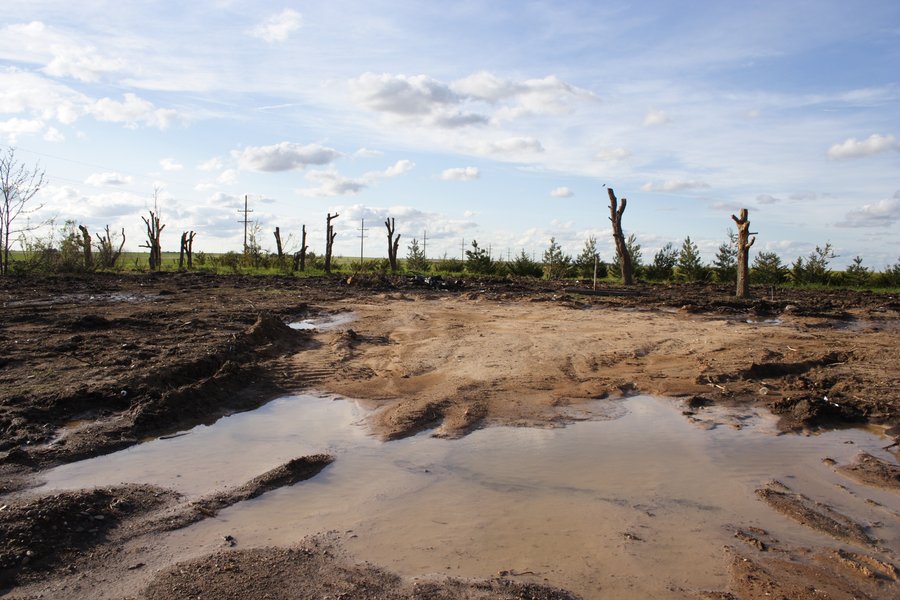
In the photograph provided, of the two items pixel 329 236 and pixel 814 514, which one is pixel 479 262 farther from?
pixel 814 514

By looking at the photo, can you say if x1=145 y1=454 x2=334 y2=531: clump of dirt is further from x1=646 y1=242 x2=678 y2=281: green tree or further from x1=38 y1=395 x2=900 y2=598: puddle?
x1=646 y1=242 x2=678 y2=281: green tree

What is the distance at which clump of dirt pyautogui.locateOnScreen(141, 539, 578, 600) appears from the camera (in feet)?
10.6

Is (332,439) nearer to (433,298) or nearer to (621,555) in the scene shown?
(621,555)

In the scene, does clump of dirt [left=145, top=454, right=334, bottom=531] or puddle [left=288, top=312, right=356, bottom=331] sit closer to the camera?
clump of dirt [left=145, top=454, right=334, bottom=531]

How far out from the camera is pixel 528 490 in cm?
488

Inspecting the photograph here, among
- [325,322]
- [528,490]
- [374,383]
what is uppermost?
[325,322]

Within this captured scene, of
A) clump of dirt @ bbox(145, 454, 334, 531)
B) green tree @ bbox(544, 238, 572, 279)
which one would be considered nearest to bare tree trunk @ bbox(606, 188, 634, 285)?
green tree @ bbox(544, 238, 572, 279)

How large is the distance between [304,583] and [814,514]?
11.4 feet

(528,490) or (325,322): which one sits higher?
(325,322)

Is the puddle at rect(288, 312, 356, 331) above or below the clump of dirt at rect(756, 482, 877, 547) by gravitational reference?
above

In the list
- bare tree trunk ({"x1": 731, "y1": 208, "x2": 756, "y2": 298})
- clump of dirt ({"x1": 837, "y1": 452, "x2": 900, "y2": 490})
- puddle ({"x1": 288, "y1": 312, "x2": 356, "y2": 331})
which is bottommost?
clump of dirt ({"x1": 837, "y1": 452, "x2": 900, "y2": 490})

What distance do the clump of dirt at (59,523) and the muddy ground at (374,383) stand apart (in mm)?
12

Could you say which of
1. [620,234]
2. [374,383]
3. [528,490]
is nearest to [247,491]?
[528,490]

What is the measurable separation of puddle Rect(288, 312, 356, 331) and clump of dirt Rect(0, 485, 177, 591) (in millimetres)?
8368
